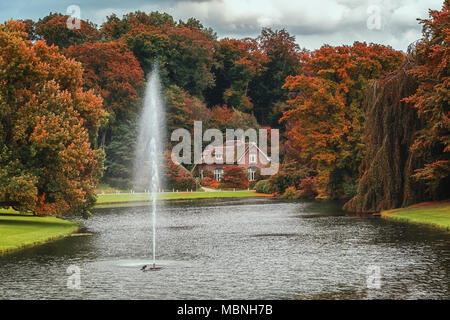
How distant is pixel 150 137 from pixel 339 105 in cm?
4069

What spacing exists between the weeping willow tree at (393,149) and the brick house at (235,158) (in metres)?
57.7

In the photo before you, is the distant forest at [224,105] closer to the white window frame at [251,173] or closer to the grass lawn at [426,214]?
the grass lawn at [426,214]

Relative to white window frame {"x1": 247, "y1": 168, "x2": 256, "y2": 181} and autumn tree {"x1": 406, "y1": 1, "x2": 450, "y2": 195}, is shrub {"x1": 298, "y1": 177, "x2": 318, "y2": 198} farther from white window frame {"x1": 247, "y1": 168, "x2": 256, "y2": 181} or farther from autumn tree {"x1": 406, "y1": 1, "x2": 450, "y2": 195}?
autumn tree {"x1": 406, "y1": 1, "x2": 450, "y2": 195}

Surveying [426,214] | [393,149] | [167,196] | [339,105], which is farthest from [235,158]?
[426,214]

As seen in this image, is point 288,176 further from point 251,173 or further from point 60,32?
point 60,32

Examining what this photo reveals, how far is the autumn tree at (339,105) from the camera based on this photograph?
209 ft

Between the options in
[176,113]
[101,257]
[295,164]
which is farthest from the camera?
[176,113]

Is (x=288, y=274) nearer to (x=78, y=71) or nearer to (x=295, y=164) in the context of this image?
(x=78, y=71)

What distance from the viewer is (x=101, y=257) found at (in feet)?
86.9

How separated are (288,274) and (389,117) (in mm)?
25022

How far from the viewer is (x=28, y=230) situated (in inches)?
1388

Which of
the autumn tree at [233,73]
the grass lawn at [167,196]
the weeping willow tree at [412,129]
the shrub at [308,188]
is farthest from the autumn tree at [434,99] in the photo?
the autumn tree at [233,73]

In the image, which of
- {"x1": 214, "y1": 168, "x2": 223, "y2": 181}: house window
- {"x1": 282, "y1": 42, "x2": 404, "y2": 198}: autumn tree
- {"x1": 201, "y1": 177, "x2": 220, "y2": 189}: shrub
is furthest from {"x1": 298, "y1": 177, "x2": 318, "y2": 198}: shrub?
{"x1": 214, "y1": 168, "x2": 223, "y2": 181}: house window
